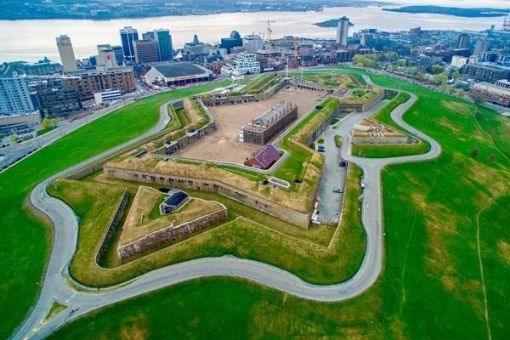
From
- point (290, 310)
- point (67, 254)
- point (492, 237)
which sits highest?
point (67, 254)

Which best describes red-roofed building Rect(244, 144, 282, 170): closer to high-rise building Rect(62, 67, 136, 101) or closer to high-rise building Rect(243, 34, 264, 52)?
high-rise building Rect(62, 67, 136, 101)

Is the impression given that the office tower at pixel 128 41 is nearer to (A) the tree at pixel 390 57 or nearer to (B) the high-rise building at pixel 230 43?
(B) the high-rise building at pixel 230 43

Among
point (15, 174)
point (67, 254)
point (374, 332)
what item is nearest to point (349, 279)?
point (374, 332)

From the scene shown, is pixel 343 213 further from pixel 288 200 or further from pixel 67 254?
pixel 67 254

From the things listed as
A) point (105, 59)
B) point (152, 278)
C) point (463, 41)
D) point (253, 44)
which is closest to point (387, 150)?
point (152, 278)

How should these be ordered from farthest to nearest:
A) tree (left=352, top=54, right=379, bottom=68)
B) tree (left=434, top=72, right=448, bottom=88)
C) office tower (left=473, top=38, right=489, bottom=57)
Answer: office tower (left=473, top=38, right=489, bottom=57)
tree (left=352, top=54, right=379, bottom=68)
tree (left=434, top=72, right=448, bottom=88)

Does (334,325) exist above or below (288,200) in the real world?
below

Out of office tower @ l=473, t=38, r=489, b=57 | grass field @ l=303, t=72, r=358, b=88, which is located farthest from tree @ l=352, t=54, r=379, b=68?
office tower @ l=473, t=38, r=489, b=57
